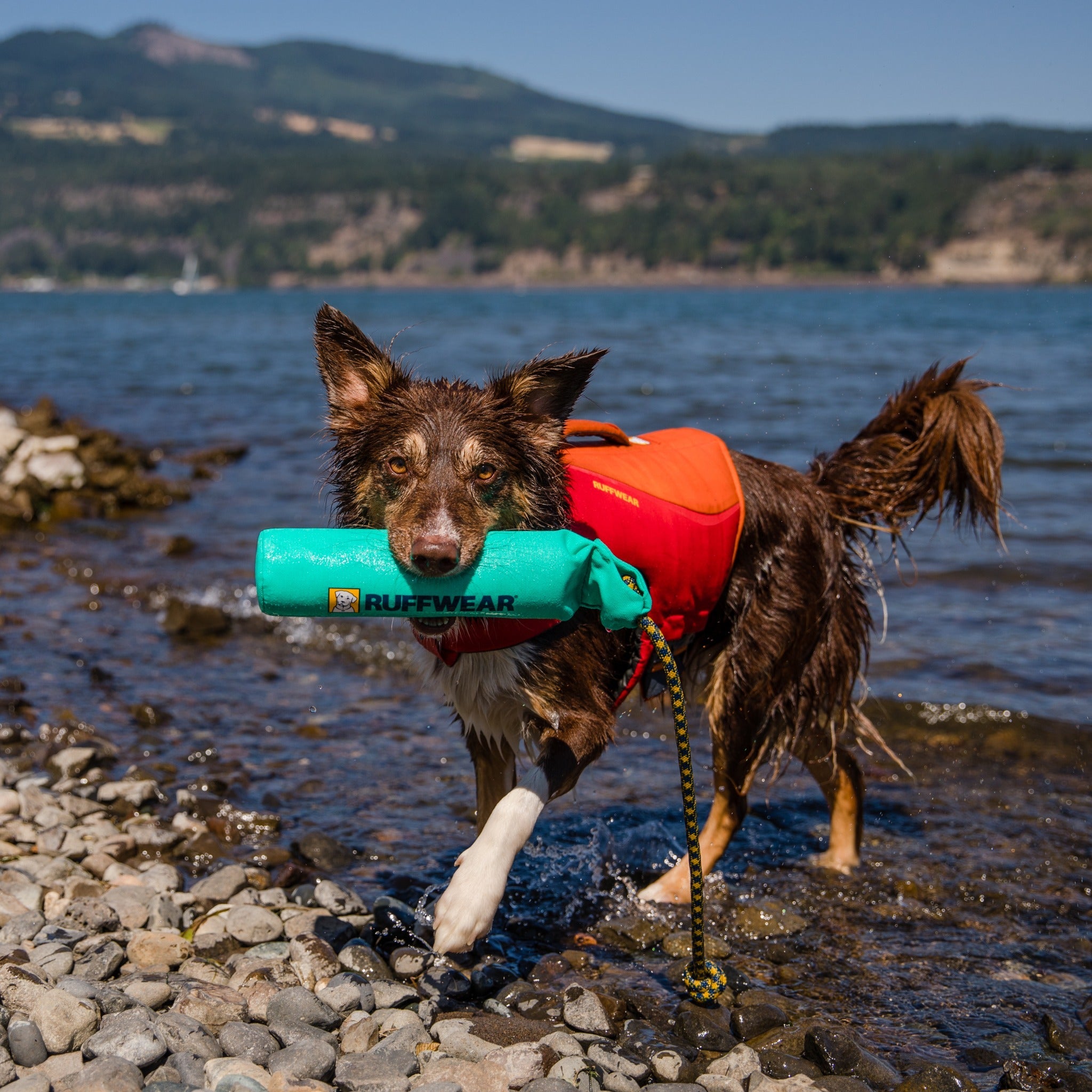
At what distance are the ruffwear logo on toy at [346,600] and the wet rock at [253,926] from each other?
163 cm

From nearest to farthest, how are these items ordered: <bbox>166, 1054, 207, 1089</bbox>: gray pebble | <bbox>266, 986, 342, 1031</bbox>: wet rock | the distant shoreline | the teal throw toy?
<bbox>166, 1054, 207, 1089</bbox>: gray pebble
the teal throw toy
<bbox>266, 986, 342, 1031</bbox>: wet rock
the distant shoreline

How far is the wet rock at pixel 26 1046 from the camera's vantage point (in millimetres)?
3436

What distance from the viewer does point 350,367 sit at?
439 centimetres

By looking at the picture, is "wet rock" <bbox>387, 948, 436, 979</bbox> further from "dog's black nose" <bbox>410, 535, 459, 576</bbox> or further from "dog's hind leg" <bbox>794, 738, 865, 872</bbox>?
"dog's hind leg" <bbox>794, 738, 865, 872</bbox>

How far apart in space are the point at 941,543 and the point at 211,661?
24.4 ft

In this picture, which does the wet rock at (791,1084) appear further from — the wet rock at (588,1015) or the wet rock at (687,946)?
the wet rock at (687,946)

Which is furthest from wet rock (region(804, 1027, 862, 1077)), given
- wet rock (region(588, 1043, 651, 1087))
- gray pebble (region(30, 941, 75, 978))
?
gray pebble (region(30, 941, 75, 978))

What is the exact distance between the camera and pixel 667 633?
4.81 metres

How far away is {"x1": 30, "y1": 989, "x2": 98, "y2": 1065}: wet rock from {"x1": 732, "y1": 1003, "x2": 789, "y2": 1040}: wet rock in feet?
7.41

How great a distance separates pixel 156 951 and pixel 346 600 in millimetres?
1733

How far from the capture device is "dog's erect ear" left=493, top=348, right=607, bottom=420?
13.8 feet

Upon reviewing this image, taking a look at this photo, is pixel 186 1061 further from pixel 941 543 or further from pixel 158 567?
pixel 941 543

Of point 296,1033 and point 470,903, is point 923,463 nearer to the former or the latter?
point 470,903

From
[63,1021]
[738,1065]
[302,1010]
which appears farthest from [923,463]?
[63,1021]
